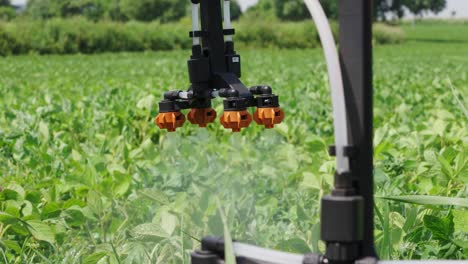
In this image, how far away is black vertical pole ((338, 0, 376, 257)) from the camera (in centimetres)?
146

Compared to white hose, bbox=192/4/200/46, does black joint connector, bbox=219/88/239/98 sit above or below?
below

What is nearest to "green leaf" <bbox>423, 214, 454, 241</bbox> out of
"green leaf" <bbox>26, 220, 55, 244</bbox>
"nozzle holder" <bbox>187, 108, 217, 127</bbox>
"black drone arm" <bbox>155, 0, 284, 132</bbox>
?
"black drone arm" <bbox>155, 0, 284, 132</bbox>

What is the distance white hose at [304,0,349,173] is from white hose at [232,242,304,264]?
0.19 meters

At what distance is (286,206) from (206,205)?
0.94 m

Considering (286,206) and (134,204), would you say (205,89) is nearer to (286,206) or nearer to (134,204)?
(134,204)

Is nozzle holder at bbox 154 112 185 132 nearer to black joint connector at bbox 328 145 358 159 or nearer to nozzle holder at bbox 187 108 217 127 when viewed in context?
nozzle holder at bbox 187 108 217 127

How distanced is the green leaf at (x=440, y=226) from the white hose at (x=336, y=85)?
68 cm

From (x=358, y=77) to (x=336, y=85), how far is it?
7 centimetres

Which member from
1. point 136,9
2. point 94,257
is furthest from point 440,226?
point 136,9

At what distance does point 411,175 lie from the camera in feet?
10.4

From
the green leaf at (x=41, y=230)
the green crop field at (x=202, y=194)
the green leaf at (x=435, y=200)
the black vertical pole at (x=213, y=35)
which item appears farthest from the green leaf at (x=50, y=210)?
the green leaf at (x=435, y=200)

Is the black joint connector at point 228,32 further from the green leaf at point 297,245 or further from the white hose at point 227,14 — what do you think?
the green leaf at point 297,245

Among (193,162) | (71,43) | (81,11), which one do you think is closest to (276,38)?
(71,43)

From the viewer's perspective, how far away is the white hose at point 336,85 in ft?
4.65
